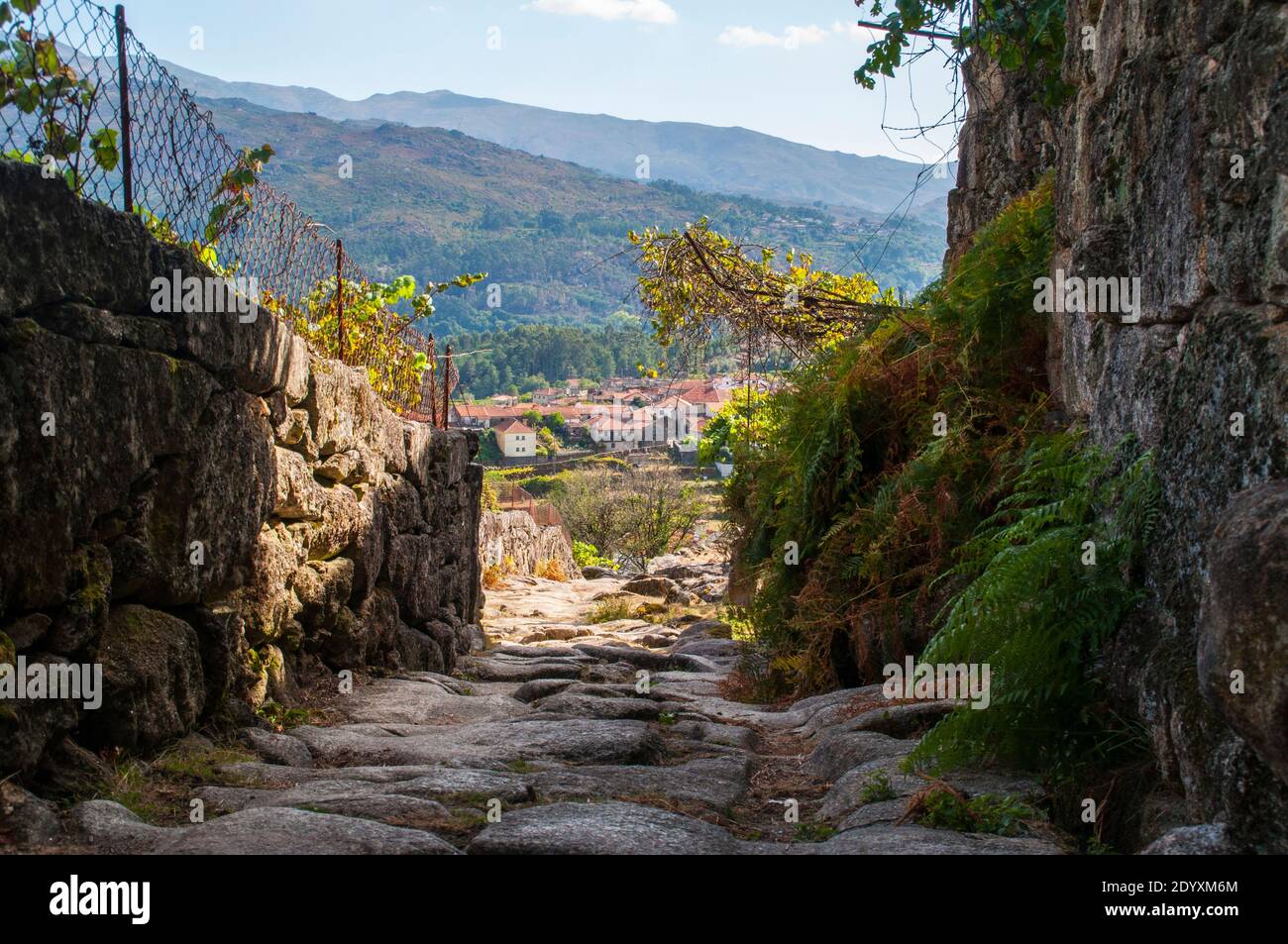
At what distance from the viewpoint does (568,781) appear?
4.77 meters

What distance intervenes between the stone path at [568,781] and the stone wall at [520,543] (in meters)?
13.5

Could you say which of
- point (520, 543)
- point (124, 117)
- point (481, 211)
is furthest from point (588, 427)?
point (481, 211)

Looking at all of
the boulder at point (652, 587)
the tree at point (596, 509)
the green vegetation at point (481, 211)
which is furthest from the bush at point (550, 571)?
the green vegetation at point (481, 211)

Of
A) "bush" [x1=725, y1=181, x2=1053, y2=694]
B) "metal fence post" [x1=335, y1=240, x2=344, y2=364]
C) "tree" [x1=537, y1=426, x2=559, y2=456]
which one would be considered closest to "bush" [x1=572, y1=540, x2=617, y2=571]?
"tree" [x1=537, y1=426, x2=559, y2=456]

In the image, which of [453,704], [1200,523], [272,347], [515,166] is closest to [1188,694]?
[1200,523]

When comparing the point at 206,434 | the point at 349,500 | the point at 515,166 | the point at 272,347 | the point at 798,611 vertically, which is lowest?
the point at 798,611

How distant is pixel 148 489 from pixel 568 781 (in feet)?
7.08

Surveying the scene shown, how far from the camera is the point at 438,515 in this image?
11.0m

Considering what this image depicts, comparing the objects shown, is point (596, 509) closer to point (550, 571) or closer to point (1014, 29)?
point (550, 571)

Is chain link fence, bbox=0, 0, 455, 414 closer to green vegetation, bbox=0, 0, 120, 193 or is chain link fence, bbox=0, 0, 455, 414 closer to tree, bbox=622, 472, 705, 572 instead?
green vegetation, bbox=0, 0, 120, 193

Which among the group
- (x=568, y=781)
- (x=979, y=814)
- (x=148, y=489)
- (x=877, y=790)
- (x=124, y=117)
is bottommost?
(x=568, y=781)

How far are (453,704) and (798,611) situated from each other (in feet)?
7.59

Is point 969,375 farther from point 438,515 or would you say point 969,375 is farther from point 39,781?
point 438,515

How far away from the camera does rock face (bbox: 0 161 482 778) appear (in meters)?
4.08
